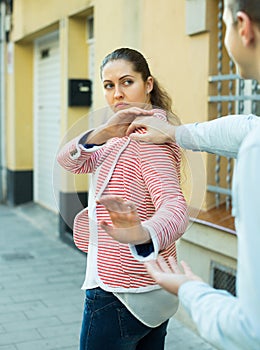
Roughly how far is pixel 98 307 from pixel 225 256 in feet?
8.02

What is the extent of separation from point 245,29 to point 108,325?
4.41 feet

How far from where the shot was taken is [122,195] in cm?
227

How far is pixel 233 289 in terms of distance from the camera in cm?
492

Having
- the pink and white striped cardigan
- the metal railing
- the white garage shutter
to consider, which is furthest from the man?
the white garage shutter

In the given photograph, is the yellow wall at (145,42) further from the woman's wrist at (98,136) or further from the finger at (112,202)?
the finger at (112,202)

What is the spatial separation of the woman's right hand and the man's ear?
0.76 m

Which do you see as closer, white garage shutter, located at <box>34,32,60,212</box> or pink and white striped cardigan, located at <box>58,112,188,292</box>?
pink and white striped cardigan, located at <box>58,112,188,292</box>

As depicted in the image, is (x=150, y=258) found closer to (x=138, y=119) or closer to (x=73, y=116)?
(x=138, y=119)

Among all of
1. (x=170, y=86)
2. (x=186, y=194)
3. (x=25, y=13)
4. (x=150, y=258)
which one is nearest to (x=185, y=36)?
(x=170, y=86)

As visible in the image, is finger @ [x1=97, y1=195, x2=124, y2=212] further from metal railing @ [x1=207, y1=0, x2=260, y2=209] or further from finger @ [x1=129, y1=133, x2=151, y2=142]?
metal railing @ [x1=207, y1=0, x2=260, y2=209]

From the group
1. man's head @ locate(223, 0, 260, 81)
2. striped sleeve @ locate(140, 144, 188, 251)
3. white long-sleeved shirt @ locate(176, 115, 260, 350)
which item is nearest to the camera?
white long-sleeved shirt @ locate(176, 115, 260, 350)

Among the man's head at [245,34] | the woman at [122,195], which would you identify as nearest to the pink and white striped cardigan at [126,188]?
the woman at [122,195]

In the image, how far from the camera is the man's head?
149 cm

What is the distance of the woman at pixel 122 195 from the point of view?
7.35 feet
